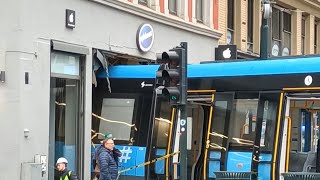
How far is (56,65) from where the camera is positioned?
46.4ft

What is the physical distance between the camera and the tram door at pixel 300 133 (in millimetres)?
11680

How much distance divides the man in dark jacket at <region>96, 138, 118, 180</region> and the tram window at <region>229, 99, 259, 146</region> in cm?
249

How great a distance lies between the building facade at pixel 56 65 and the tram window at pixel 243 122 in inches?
158

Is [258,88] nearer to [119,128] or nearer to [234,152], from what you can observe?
[234,152]

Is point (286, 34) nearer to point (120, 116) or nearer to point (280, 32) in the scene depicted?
point (280, 32)

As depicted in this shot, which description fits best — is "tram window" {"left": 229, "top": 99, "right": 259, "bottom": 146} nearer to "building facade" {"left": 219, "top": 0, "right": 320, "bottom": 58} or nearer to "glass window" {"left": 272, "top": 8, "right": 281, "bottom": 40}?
"building facade" {"left": 219, "top": 0, "right": 320, "bottom": 58}

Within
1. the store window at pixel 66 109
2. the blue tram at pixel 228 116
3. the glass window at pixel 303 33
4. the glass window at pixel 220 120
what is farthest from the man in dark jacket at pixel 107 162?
the glass window at pixel 303 33

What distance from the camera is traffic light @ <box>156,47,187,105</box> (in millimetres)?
9703

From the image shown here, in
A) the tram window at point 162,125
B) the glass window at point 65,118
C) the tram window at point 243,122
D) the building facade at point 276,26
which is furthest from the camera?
the building facade at point 276,26

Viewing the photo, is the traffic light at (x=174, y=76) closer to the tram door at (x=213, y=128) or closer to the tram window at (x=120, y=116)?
the tram door at (x=213, y=128)

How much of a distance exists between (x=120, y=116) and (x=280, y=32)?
17.1m

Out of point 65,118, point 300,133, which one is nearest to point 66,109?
point 65,118

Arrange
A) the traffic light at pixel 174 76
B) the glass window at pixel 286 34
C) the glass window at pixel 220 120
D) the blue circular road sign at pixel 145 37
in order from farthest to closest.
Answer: the glass window at pixel 286 34 < the blue circular road sign at pixel 145 37 < the glass window at pixel 220 120 < the traffic light at pixel 174 76

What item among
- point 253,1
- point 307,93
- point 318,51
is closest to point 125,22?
point 307,93
